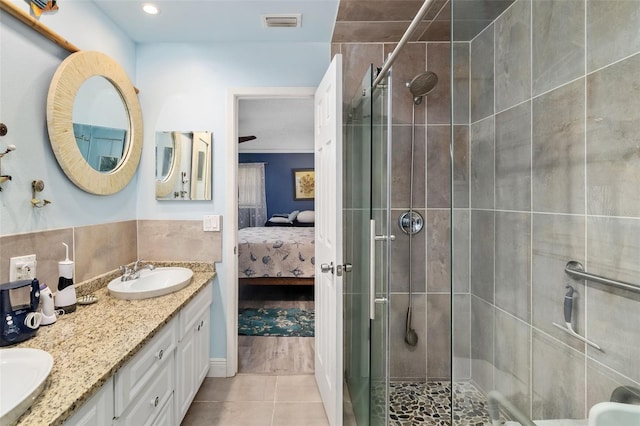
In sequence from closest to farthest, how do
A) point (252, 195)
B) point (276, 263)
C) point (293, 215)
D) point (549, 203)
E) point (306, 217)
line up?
1. point (549, 203)
2. point (276, 263)
3. point (306, 217)
4. point (293, 215)
5. point (252, 195)

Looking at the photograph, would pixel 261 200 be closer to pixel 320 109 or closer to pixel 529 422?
pixel 320 109

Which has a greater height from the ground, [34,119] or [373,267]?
[34,119]

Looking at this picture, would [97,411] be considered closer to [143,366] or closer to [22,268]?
[143,366]

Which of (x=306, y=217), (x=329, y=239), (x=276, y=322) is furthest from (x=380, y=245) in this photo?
(x=306, y=217)

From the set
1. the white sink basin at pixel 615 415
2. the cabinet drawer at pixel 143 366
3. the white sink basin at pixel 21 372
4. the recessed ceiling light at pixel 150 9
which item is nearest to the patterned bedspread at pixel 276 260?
the cabinet drawer at pixel 143 366

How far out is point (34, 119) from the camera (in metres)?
1.42

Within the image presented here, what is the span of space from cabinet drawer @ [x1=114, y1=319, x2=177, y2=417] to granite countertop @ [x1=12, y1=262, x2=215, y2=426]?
0.06 meters

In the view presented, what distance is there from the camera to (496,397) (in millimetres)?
1182

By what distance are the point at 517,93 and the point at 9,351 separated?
2174 millimetres

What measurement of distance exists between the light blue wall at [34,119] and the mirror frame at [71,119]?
0.05m

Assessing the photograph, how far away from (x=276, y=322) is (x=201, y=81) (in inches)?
95.6

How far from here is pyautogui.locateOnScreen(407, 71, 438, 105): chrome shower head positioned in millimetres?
1928

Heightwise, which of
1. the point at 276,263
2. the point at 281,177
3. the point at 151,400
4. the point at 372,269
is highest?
the point at 281,177

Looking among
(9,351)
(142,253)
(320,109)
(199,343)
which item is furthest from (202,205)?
(9,351)
